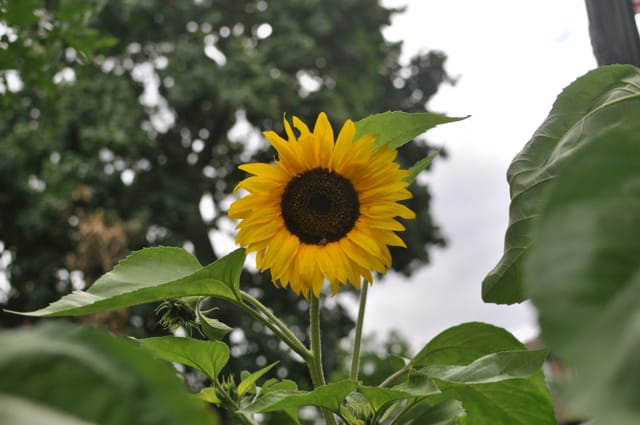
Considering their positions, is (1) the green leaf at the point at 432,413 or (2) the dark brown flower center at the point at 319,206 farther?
(2) the dark brown flower center at the point at 319,206

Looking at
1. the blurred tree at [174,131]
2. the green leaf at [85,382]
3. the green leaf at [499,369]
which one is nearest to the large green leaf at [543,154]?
the green leaf at [499,369]

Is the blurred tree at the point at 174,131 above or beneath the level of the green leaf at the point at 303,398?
above

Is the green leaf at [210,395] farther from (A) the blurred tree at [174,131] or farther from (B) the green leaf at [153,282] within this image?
(A) the blurred tree at [174,131]

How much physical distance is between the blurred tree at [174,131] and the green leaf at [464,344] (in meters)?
4.29

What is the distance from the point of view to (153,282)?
374 millimetres

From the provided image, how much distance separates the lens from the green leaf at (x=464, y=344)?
0.45 m

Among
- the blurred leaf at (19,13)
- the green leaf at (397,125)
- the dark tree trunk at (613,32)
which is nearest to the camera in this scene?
the green leaf at (397,125)

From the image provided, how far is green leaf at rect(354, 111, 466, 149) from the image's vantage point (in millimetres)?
411

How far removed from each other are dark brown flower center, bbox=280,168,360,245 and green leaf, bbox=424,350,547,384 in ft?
0.63

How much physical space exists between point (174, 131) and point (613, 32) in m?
5.98

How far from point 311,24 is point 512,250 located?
5690mm

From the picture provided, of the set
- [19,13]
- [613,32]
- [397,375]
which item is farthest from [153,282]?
[19,13]

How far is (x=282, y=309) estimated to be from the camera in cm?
587

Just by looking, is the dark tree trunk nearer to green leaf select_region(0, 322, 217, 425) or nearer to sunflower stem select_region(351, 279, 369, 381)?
sunflower stem select_region(351, 279, 369, 381)
